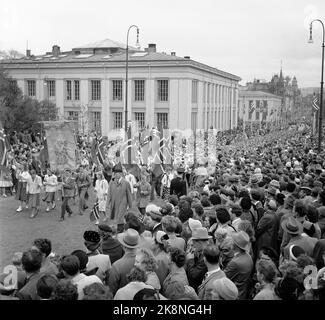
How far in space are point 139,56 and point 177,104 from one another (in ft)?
22.6

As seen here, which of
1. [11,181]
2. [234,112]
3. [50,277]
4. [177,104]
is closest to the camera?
[50,277]

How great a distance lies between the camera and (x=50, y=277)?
4.88 meters

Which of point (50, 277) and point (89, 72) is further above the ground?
point (89, 72)

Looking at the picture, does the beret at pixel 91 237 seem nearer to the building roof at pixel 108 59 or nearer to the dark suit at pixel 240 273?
the dark suit at pixel 240 273

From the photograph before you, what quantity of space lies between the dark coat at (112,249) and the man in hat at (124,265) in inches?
31.5

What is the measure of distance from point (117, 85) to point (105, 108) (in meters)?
2.71

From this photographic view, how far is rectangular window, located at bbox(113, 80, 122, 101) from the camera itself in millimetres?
53156

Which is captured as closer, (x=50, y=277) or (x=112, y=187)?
(x=50, y=277)

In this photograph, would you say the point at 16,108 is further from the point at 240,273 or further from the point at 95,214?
→ the point at 240,273

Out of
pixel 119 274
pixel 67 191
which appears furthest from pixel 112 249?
pixel 67 191

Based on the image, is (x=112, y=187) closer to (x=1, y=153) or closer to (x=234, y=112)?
(x=1, y=153)

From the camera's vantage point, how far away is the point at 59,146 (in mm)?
17344

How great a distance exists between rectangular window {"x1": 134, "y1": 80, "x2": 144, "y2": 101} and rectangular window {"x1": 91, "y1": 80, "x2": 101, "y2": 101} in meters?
4.11
